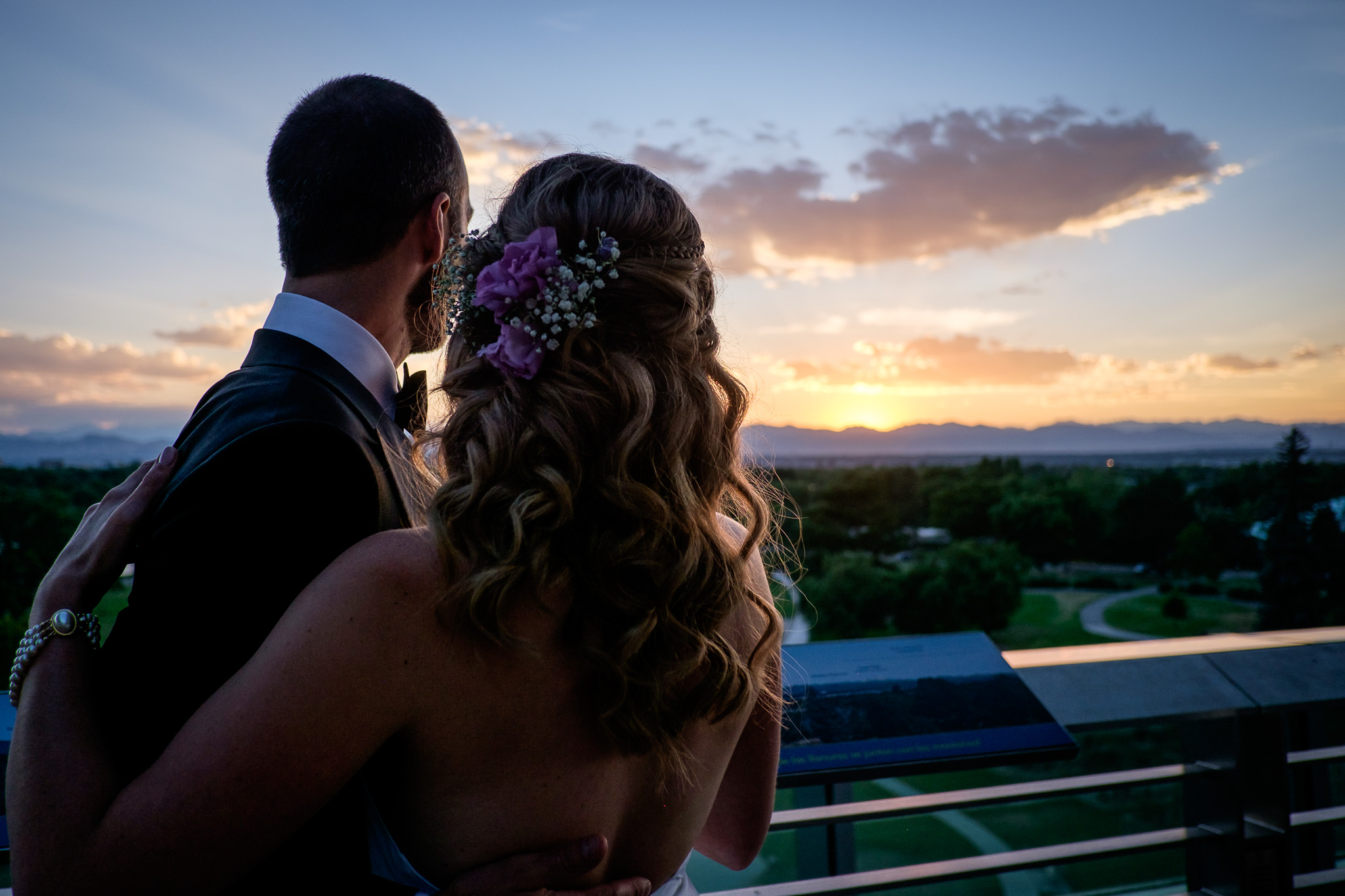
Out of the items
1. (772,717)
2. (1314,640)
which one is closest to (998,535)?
(1314,640)

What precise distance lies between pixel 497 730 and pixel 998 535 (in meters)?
18.9

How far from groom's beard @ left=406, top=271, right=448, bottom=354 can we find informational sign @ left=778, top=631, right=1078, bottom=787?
107cm

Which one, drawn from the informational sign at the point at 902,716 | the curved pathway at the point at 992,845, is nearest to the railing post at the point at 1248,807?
the informational sign at the point at 902,716

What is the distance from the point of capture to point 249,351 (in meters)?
1.19

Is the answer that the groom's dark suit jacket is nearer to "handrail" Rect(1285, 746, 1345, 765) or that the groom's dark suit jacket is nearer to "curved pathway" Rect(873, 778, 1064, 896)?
"handrail" Rect(1285, 746, 1345, 765)

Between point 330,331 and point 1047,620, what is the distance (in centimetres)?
2000

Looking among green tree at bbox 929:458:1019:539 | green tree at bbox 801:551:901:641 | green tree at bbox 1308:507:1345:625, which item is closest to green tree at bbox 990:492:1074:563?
green tree at bbox 929:458:1019:539

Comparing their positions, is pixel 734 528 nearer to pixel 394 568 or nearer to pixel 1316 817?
pixel 394 568

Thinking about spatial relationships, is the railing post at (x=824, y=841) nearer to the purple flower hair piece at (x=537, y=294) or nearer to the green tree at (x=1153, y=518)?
the purple flower hair piece at (x=537, y=294)

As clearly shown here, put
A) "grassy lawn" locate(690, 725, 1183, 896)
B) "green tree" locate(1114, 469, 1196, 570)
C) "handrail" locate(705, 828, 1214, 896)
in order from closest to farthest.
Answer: "handrail" locate(705, 828, 1214, 896), "grassy lawn" locate(690, 725, 1183, 896), "green tree" locate(1114, 469, 1196, 570)

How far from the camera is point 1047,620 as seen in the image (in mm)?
18312

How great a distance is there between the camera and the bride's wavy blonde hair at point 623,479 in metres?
0.91

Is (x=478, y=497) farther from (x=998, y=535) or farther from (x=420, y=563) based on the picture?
(x=998, y=535)

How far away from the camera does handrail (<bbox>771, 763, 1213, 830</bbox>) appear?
1.84m
